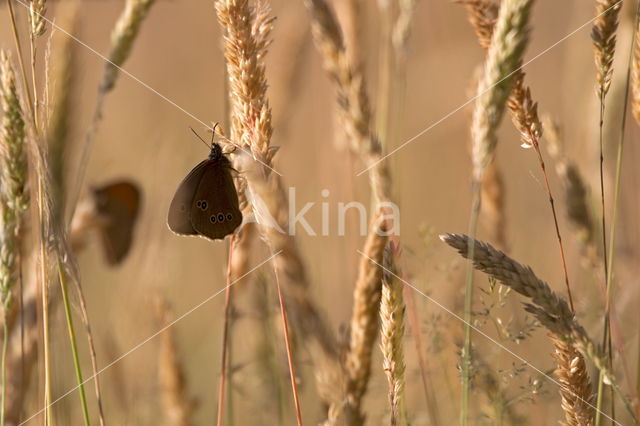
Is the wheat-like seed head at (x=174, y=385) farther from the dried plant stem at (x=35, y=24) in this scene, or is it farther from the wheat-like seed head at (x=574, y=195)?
the wheat-like seed head at (x=574, y=195)

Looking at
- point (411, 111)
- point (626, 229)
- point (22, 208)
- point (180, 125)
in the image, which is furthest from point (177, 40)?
point (22, 208)

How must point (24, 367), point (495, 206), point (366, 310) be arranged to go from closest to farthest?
point (366, 310), point (24, 367), point (495, 206)

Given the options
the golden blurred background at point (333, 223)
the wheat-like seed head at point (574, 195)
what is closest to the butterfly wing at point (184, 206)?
the golden blurred background at point (333, 223)

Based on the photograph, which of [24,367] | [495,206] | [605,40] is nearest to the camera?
[605,40]

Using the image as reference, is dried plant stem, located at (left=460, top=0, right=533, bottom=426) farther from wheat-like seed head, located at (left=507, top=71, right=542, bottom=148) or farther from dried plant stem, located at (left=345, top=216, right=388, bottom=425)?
dried plant stem, located at (left=345, top=216, right=388, bottom=425)

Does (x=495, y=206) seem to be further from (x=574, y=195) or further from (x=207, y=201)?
(x=207, y=201)

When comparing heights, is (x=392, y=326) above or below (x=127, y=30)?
below

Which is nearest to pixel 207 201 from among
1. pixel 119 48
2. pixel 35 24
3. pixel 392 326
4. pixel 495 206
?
→ pixel 119 48

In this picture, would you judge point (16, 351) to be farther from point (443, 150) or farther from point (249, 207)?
point (443, 150)
